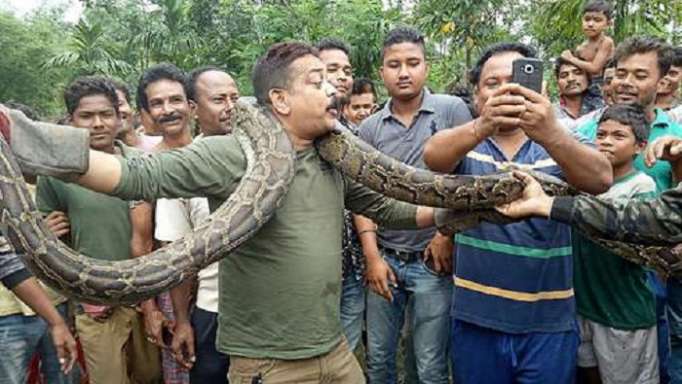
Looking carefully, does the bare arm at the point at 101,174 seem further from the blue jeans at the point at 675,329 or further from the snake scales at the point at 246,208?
the blue jeans at the point at 675,329

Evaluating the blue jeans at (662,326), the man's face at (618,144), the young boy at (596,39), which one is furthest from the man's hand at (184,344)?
the young boy at (596,39)

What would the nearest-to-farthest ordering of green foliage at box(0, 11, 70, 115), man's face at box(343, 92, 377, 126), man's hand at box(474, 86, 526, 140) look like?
man's hand at box(474, 86, 526, 140) → man's face at box(343, 92, 377, 126) → green foliage at box(0, 11, 70, 115)

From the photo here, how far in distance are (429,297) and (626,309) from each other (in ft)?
4.36

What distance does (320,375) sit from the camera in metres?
3.36

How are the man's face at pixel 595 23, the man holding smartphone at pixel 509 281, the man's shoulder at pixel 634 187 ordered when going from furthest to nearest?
the man's face at pixel 595 23, the man's shoulder at pixel 634 187, the man holding smartphone at pixel 509 281

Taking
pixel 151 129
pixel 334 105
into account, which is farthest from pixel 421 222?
pixel 151 129

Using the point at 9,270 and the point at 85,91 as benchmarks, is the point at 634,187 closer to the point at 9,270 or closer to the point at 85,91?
the point at 85,91

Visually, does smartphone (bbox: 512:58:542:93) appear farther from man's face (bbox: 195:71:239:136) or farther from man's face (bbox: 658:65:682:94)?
man's face (bbox: 658:65:682:94)

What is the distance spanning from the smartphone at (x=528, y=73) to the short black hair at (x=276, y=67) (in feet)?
3.46

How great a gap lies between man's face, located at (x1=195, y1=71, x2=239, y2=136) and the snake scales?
4.41 feet

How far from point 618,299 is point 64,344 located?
3618mm

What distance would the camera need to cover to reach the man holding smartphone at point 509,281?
12.1ft

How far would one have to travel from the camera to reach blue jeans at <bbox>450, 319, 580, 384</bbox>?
3.71 meters

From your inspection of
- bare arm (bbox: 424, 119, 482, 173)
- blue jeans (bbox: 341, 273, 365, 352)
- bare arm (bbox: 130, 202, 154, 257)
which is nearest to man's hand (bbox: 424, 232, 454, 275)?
blue jeans (bbox: 341, 273, 365, 352)
